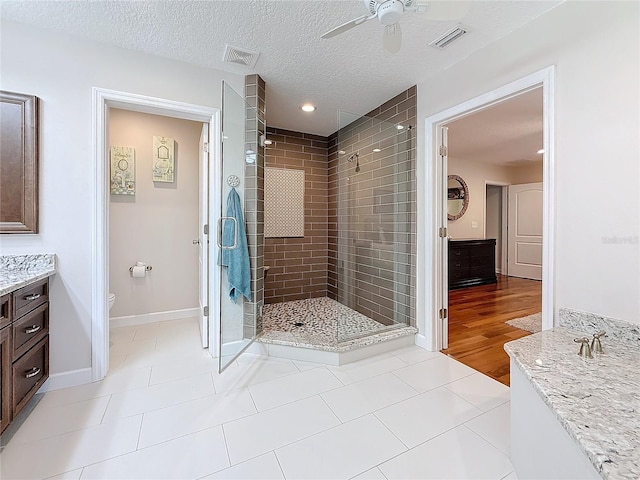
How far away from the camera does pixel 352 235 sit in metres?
3.36

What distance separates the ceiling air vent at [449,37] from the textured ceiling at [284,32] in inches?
1.7

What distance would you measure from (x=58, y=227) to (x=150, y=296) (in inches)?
63.5

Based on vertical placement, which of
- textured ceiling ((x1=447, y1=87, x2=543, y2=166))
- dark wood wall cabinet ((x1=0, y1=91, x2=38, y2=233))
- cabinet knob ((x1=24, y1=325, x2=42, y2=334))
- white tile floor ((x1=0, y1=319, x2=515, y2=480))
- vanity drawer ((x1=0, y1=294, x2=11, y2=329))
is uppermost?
textured ceiling ((x1=447, y1=87, x2=543, y2=166))

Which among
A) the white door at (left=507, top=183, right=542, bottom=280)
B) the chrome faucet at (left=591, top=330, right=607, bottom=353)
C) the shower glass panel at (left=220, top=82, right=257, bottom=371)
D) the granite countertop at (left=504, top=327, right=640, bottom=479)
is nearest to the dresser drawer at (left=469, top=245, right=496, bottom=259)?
the white door at (left=507, top=183, right=542, bottom=280)

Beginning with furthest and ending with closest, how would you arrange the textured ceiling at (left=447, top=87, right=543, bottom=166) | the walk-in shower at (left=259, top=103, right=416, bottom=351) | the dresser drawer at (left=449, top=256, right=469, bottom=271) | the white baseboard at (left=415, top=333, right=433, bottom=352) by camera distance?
1. the dresser drawer at (left=449, top=256, right=469, bottom=271)
2. the textured ceiling at (left=447, top=87, right=543, bottom=166)
3. the walk-in shower at (left=259, top=103, right=416, bottom=351)
4. the white baseboard at (left=415, top=333, right=433, bottom=352)

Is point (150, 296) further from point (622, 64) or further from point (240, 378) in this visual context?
point (622, 64)

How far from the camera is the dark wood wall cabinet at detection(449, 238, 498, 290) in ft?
16.8

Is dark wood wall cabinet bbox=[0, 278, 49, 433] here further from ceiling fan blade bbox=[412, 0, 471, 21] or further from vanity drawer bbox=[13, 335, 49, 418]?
ceiling fan blade bbox=[412, 0, 471, 21]

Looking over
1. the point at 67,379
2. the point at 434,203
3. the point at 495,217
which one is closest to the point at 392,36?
the point at 434,203

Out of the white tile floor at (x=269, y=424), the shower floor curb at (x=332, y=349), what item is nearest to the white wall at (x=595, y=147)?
the white tile floor at (x=269, y=424)

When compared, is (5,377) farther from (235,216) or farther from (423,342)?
(423,342)

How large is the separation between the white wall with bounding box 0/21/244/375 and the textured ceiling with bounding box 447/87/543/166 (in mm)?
3079

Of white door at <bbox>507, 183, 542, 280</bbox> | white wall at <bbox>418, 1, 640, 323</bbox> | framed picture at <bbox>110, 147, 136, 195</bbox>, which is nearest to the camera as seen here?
white wall at <bbox>418, 1, 640, 323</bbox>

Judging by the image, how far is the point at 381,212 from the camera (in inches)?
122
